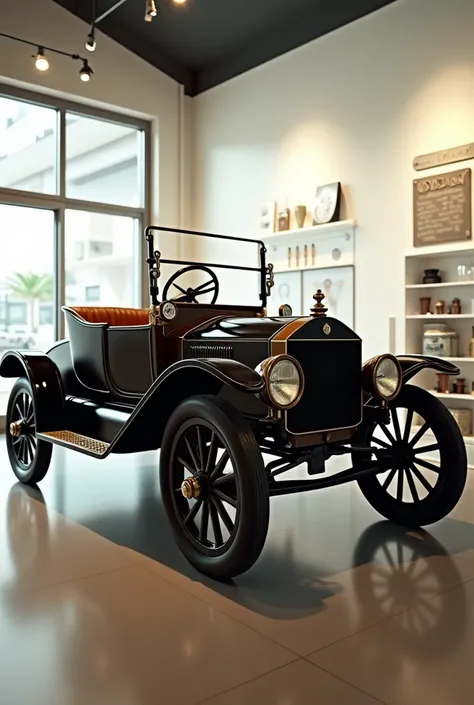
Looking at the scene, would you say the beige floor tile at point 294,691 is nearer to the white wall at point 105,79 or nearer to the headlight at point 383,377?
the headlight at point 383,377

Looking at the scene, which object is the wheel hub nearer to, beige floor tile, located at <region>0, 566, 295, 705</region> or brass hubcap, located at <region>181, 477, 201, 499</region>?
brass hubcap, located at <region>181, 477, 201, 499</region>

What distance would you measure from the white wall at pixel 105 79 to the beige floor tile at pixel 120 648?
5786 mm

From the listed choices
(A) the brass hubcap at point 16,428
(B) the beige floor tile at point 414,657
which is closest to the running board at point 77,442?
(A) the brass hubcap at point 16,428

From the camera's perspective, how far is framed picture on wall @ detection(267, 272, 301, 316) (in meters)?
6.38

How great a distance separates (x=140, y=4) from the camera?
6.62 meters

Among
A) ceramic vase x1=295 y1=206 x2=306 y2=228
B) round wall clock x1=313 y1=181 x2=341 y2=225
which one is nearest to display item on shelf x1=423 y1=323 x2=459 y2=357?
round wall clock x1=313 y1=181 x2=341 y2=225

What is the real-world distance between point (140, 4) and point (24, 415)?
4771mm

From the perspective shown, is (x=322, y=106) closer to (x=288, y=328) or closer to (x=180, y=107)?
(x=180, y=107)

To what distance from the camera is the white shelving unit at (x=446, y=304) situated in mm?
4957

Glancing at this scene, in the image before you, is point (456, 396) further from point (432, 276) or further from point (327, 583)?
point (327, 583)

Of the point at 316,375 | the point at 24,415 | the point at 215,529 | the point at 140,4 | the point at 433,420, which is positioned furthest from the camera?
the point at 140,4

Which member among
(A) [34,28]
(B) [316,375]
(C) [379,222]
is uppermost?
(A) [34,28]

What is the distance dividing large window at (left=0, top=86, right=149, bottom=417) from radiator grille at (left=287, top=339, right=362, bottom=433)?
4445mm

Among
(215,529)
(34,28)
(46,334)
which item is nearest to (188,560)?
(215,529)
